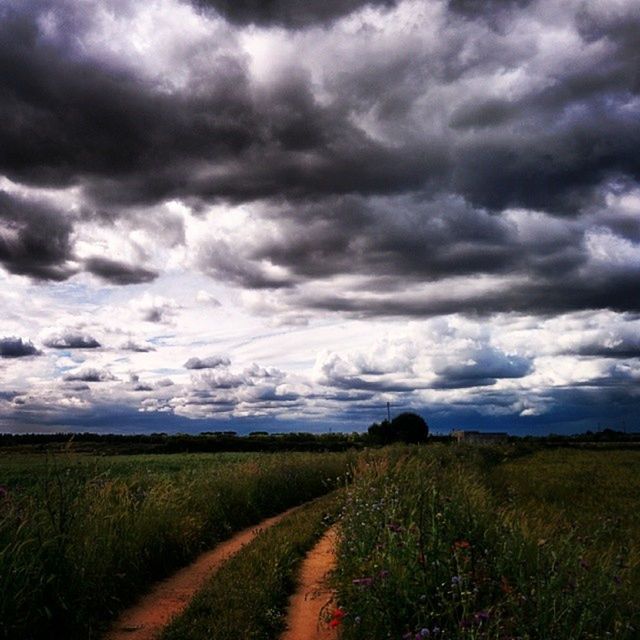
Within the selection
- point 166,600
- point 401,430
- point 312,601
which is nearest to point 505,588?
point 312,601

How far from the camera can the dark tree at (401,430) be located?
88812 millimetres

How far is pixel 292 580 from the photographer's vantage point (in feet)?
35.6

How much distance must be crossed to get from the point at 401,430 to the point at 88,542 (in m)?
81.7

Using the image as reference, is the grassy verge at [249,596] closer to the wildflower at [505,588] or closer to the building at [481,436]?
the wildflower at [505,588]

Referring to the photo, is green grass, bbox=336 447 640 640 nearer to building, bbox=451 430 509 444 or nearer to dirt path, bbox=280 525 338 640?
dirt path, bbox=280 525 338 640

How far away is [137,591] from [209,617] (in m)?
2.45

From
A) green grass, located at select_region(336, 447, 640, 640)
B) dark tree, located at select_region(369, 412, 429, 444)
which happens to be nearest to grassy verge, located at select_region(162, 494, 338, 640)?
green grass, located at select_region(336, 447, 640, 640)

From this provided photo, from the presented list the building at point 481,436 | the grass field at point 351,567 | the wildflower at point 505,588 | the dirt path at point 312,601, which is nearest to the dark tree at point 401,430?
the building at point 481,436

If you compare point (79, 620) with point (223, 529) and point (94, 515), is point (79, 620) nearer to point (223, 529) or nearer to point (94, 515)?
point (94, 515)

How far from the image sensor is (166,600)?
33.3 ft

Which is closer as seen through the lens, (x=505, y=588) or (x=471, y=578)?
(x=505, y=588)

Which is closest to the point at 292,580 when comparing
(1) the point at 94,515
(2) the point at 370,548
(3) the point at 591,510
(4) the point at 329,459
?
(2) the point at 370,548

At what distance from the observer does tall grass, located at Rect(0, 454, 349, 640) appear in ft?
24.4

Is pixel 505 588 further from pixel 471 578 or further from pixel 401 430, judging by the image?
pixel 401 430
